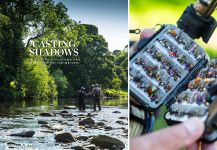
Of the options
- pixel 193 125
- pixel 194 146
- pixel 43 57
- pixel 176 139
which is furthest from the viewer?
pixel 43 57

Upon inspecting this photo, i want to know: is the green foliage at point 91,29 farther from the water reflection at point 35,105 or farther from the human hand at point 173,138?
the human hand at point 173,138

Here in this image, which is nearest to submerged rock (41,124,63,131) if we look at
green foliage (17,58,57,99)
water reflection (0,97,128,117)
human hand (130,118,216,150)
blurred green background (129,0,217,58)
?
water reflection (0,97,128,117)

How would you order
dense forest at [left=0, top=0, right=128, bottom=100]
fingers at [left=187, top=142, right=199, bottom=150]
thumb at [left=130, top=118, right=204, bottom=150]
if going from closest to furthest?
thumb at [left=130, top=118, right=204, bottom=150] → fingers at [left=187, top=142, right=199, bottom=150] → dense forest at [left=0, top=0, right=128, bottom=100]

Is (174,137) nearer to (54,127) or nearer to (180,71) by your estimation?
(180,71)

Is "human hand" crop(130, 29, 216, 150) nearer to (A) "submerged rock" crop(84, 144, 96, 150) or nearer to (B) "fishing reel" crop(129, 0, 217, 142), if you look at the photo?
(B) "fishing reel" crop(129, 0, 217, 142)

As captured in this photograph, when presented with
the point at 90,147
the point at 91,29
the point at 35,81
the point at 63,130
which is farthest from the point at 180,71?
the point at 35,81

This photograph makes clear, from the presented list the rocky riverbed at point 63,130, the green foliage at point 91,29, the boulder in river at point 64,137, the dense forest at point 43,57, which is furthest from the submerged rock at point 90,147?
the green foliage at point 91,29
